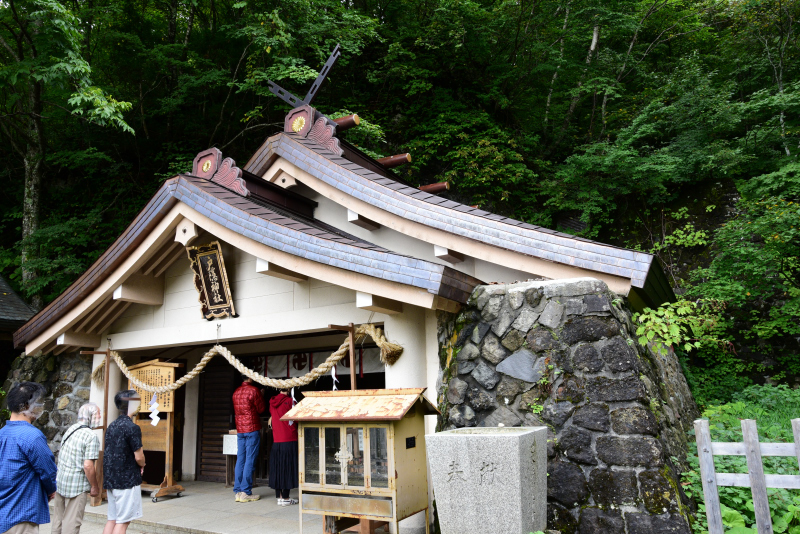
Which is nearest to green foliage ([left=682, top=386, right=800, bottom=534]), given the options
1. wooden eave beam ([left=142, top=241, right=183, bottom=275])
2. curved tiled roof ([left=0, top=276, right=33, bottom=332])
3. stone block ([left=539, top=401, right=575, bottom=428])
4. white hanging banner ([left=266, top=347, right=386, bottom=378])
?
stone block ([left=539, top=401, right=575, bottom=428])

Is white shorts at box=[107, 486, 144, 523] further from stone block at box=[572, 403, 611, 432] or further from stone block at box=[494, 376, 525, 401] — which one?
stone block at box=[572, 403, 611, 432]

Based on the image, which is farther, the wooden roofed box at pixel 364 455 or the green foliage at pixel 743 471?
the wooden roofed box at pixel 364 455

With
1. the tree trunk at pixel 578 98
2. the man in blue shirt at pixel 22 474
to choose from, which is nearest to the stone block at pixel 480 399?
the man in blue shirt at pixel 22 474

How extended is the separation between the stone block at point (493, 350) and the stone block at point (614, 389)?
2.82 feet

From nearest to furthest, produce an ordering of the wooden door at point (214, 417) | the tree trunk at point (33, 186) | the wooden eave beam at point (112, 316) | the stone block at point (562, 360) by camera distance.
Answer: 1. the stone block at point (562, 360)
2. the wooden eave beam at point (112, 316)
3. the wooden door at point (214, 417)
4. the tree trunk at point (33, 186)

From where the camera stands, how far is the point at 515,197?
1565 cm

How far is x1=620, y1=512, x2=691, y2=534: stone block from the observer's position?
4.22 m

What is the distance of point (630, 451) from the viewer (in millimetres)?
4512

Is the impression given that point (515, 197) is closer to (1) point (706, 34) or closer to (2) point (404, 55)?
(2) point (404, 55)

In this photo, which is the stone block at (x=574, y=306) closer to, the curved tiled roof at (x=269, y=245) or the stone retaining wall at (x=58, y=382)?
the curved tiled roof at (x=269, y=245)

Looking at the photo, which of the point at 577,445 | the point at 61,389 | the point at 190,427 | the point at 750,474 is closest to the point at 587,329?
the point at 577,445

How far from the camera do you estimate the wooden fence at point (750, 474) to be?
3.92 metres

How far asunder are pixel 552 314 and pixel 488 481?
1.86 metres

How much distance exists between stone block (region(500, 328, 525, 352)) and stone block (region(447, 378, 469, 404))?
1.97 ft
